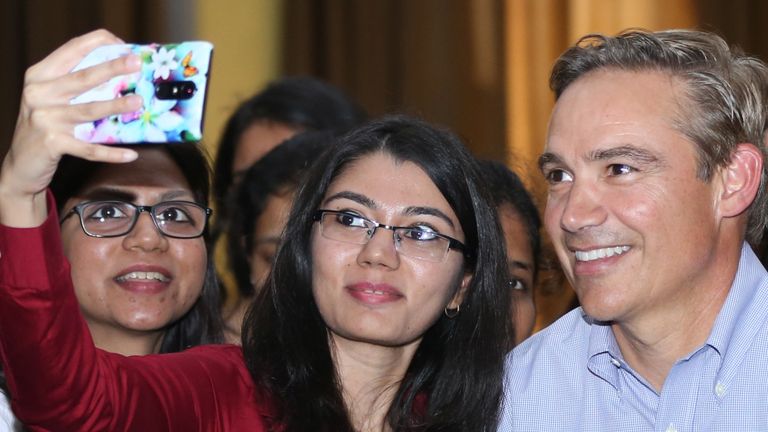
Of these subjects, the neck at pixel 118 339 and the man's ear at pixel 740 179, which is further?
the neck at pixel 118 339

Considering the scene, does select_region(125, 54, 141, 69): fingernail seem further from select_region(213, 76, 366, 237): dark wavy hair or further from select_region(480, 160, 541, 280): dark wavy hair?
select_region(213, 76, 366, 237): dark wavy hair

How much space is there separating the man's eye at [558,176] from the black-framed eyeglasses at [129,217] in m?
0.92

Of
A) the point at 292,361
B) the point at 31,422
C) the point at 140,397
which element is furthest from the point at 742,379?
the point at 31,422

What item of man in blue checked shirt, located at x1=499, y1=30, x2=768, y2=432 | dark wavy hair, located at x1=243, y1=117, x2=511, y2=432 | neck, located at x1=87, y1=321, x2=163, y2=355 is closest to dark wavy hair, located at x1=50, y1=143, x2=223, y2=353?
neck, located at x1=87, y1=321, x2=163, y2=355

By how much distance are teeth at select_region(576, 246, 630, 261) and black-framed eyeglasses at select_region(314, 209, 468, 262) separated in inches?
12.1

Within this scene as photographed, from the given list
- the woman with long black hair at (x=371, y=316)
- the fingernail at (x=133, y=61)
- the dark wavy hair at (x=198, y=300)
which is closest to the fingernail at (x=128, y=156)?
the fingernail at (x=133, y=61)

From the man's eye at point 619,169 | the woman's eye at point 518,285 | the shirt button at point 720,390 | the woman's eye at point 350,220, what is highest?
the man's eye at point 619,169

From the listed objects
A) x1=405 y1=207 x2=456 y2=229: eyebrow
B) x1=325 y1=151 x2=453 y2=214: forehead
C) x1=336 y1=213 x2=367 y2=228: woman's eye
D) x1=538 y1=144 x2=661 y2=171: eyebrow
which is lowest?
x1=336 y1=213 x2=367 y2=228: woman's eye

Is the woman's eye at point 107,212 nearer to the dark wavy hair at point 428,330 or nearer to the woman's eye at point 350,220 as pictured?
the dark wavy hair at point 428,330

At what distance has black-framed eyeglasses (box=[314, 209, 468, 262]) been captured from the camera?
241 cm

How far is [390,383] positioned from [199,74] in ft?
3.13

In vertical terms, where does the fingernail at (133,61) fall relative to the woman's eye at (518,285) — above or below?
above

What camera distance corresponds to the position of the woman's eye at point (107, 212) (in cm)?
272

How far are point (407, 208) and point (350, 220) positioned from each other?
122 millimetres
